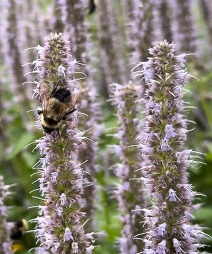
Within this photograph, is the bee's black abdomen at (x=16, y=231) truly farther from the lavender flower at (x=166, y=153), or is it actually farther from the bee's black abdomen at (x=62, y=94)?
the lavender flower at (x=166, y=153)

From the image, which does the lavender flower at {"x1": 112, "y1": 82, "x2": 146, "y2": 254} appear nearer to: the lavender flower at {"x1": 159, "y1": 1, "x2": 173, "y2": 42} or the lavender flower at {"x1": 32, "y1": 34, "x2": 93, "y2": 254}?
the lavender flower at {"x1": 32, "y1": 34, "x2": 93, "y2": 254}

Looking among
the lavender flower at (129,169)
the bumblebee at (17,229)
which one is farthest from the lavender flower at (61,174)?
the bumblebee at (17,229)

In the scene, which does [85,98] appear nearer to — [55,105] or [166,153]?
[55,105]

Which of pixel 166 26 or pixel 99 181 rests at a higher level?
pixel 166 26

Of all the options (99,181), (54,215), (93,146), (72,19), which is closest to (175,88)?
(54,215)

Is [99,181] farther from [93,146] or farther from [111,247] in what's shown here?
[93,146]

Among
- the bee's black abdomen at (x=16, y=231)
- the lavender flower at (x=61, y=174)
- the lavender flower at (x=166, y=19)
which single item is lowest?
the bee's black abdomen at (x=16, y=231)
